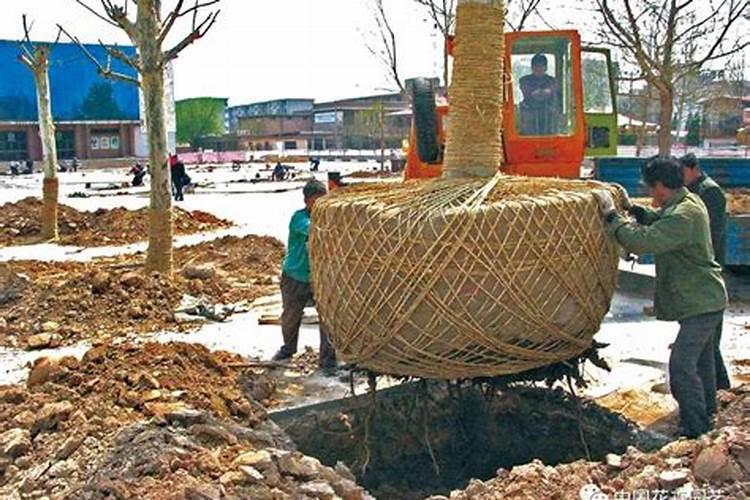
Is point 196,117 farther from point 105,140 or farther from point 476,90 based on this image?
point 476,90

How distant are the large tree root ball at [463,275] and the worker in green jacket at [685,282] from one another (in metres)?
0.50

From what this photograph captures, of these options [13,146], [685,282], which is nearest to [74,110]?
[13,146]

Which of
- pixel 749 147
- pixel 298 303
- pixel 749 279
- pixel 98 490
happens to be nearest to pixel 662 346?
pixel 749 279

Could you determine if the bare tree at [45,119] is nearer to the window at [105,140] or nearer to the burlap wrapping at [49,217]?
Result: the burlap wrapping at [49,217]

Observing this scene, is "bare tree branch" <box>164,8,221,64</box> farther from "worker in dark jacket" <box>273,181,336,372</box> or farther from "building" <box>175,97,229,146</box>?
"building" <box>175,97,229,146</box>

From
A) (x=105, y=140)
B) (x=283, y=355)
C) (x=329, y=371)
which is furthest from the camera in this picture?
(x=105, y=140)

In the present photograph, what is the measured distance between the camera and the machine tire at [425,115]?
580 centimetres

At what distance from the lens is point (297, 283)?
637 cm

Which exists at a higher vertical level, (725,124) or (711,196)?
(725,124)

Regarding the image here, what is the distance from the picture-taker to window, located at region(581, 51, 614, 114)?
24.8 ft

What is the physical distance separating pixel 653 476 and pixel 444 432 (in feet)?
7.07

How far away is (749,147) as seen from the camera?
1122 inches

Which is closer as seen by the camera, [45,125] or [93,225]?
[45,125]

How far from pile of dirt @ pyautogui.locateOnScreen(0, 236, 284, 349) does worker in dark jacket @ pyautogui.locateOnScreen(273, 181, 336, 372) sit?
1.65m
